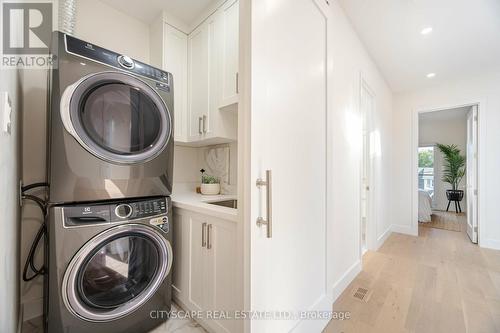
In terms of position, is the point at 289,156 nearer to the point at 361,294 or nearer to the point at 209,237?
the point at 209,237

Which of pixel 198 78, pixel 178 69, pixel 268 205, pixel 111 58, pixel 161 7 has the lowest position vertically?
pixel 268 205

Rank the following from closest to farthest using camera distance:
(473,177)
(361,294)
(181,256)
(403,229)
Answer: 1. (181,256)
2. (361,294)
3. (473,177)
4. (403,229)

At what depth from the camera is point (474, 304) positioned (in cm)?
182

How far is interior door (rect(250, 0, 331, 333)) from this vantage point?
3.39 ft

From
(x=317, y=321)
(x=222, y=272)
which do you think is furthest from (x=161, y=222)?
(x=317, y=321)

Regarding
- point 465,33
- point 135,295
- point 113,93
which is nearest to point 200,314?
point 135,295

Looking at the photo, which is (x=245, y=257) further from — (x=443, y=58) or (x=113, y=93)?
(x=443, y=58)

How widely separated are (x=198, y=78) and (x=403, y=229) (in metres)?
4.35

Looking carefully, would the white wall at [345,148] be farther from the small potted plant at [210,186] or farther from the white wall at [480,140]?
the white wall at [480,140]

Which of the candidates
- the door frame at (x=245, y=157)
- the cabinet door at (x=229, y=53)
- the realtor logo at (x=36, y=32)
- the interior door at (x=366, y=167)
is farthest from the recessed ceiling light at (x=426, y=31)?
the realtor logo at (x=36, y=32)

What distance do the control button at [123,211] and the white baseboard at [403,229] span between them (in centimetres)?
449

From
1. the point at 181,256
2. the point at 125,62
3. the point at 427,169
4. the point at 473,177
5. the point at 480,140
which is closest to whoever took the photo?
the point at 125,62

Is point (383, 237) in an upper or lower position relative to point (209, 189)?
lower

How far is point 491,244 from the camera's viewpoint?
3174mm
